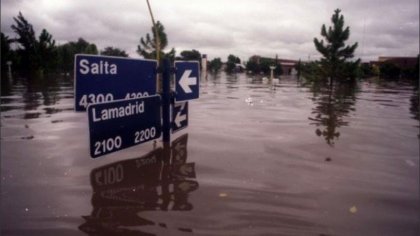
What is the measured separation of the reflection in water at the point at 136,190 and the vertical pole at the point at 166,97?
43 centimetres

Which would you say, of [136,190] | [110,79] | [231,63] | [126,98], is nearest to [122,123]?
[126,98]

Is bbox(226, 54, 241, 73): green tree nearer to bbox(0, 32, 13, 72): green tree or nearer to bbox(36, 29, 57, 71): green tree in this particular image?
bbox(36, 29, 57, 71): green tree

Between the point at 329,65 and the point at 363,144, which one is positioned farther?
the point at 329,65

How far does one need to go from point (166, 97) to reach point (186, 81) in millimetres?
450

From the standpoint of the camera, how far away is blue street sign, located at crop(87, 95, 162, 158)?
12.4ft

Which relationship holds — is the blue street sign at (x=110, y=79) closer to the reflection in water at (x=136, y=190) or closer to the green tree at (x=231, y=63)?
the reflection in water at (x=136, y=190)

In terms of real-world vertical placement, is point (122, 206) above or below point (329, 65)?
below

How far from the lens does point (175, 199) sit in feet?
→ 12.2

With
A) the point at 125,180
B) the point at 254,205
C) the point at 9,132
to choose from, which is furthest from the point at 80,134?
the point at 254,205

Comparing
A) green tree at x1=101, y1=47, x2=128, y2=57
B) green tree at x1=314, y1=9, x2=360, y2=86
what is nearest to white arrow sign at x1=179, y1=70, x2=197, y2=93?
green tree at x1=314, y1=9, x2=360, y2=86

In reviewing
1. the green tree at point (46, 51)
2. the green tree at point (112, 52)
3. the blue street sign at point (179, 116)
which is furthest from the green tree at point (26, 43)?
the blue street sign at point (179, 116)

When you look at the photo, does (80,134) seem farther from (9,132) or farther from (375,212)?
(375,212)

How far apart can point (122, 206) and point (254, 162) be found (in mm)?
2337

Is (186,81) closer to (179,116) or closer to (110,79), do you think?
(179,116)
